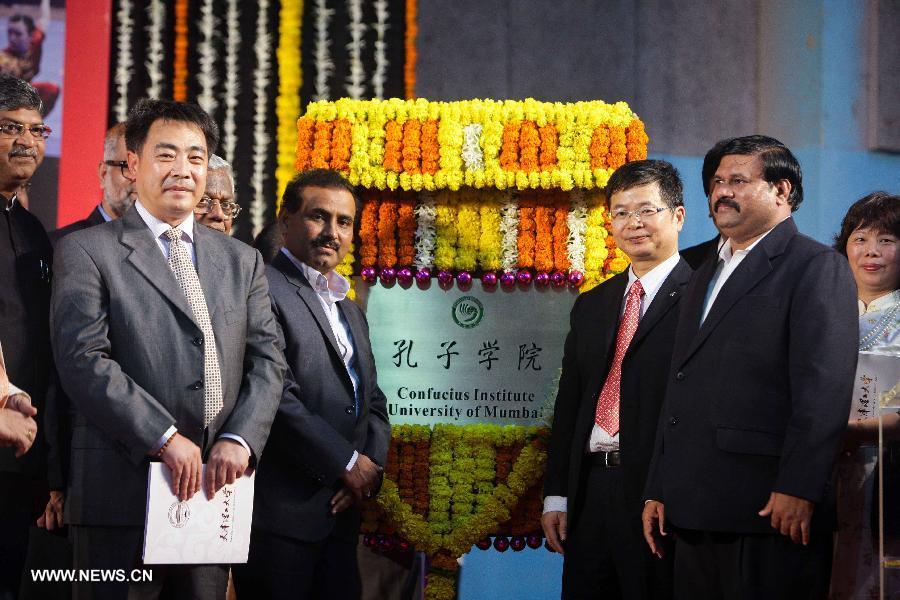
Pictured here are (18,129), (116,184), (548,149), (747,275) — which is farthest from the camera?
(548,149)

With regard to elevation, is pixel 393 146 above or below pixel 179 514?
above

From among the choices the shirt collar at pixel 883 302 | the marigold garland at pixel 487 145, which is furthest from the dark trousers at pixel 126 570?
the shirt collar at pixel 883 302

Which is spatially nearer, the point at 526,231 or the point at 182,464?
the point at 182,464

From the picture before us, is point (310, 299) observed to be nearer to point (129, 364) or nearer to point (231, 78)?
point (129, 364)

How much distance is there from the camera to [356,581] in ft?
11.2

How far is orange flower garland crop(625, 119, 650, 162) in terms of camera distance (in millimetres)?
3818

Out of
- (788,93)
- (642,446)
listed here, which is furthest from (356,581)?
(788,93)

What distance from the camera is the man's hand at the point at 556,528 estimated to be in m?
3.52

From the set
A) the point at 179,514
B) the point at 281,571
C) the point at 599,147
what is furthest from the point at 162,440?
the point at 599,147

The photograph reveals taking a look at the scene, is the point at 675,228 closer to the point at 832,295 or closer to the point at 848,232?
the point at 848,232

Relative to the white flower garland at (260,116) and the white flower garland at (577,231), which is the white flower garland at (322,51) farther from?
the white flower garland at (577,231)

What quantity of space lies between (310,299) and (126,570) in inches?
45.8

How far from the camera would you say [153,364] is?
8.71 ft

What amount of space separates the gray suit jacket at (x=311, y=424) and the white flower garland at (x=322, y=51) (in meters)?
2.56
